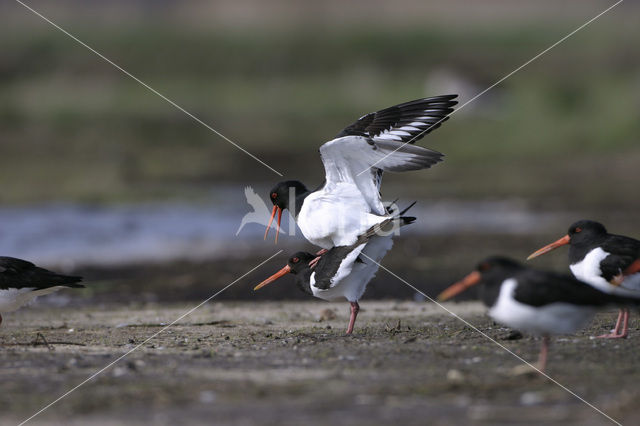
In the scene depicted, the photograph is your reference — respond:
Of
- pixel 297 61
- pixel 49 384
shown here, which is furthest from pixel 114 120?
pixel 49 384

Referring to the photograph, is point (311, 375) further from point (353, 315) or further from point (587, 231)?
point (587, 231)

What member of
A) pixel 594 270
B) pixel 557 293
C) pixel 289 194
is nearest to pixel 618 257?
pixel 594 270

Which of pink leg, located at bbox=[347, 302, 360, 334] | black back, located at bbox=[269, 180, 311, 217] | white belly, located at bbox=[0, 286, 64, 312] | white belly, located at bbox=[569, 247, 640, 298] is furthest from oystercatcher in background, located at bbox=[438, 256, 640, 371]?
white belly, located at bbox=[0, 286, 64, 312]

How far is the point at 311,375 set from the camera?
6695 millimetres

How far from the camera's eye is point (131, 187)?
75.3ft

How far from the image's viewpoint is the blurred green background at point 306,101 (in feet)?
78.6

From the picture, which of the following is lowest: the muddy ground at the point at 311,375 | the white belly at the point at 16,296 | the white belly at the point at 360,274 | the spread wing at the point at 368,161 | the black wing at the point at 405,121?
the muddy ground at the point at 311,375

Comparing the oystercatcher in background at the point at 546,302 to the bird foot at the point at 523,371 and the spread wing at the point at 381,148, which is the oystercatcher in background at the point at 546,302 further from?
the spread wing at the point at 381,148

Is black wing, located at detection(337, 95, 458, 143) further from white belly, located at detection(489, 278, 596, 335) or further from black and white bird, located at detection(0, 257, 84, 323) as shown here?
black and white bird, located at detection(0, 257, 84, 323)

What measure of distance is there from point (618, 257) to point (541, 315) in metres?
1.91

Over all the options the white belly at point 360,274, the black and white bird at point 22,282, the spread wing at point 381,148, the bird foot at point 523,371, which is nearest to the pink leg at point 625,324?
the bird foot at point 523,371

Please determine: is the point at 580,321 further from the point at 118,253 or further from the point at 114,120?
the point at 114,120

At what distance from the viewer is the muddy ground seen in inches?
226

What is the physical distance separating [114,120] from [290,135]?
568cm
